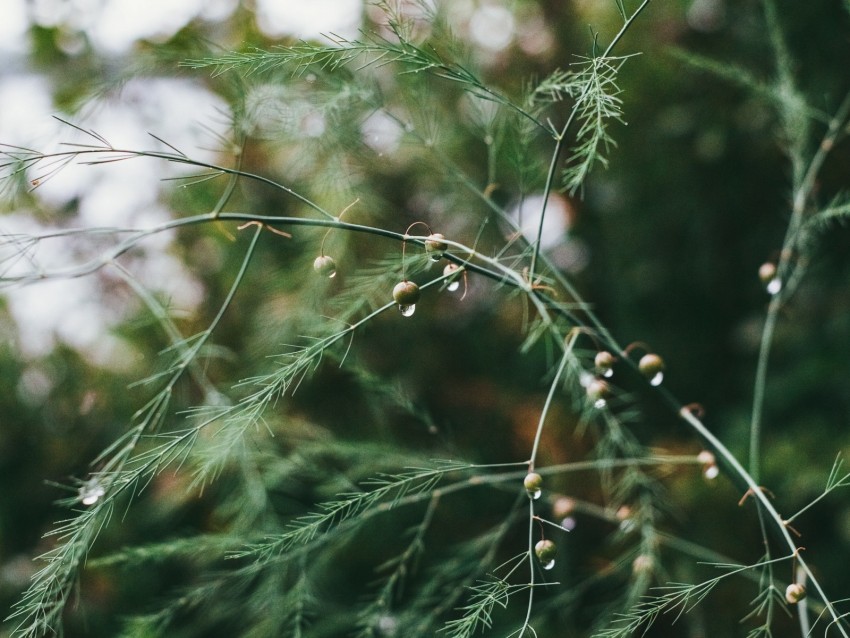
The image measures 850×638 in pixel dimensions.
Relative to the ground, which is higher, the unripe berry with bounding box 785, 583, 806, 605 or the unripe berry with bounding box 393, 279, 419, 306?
the unripe berry with bounding box 393, 279, 419, 306

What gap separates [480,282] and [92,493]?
2.34 ft

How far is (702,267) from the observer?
1.00m

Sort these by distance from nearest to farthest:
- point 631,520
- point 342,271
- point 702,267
→ point 631,520, point 342,271, point 702,267

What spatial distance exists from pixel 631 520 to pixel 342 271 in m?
0.50

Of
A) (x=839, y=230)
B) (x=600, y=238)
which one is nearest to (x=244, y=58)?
(x=600, y=238)

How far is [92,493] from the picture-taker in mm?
363

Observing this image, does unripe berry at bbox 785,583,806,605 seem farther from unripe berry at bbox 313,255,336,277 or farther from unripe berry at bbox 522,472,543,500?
unripe berry at bbox 313,255,336,277

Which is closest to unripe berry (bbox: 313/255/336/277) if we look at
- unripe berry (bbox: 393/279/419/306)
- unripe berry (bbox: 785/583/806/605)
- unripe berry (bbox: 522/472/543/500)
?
unripe berry (bbox: 393/279/419/306)

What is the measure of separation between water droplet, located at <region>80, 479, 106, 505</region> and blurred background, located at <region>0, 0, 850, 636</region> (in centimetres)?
42

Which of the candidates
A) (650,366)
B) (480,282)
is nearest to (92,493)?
(650,366)

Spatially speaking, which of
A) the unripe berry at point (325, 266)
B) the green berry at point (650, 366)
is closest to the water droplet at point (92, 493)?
the unripe berry at point (325, 266)

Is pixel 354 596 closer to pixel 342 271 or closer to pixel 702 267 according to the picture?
pixel 342 271

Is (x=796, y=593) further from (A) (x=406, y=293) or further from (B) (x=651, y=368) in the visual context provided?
(A) (x=406, y=293)

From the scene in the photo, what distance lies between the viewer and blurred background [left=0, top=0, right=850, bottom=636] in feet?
2.86
